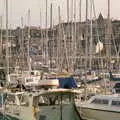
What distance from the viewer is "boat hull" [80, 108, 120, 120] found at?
20.1m

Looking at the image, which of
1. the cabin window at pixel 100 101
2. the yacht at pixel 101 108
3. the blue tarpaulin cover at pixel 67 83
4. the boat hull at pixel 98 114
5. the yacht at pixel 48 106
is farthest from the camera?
the blue tarpaulin cover at pixel 67 83

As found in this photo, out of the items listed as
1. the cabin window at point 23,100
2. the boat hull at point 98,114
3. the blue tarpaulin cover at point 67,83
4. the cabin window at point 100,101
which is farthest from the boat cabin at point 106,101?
the blue tarpaulin cover at point 67,83

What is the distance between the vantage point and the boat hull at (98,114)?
2013cm

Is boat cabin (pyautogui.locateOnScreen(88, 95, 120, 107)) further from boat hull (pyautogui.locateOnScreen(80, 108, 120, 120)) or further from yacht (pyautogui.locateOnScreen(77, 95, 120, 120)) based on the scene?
boat hull (pyautogui.locateOnScreen(80, 108, 120, 120))

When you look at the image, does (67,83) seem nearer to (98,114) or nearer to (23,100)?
(98,114)

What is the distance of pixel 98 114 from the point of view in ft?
68.6

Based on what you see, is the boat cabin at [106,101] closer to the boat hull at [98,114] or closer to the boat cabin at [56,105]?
the boat hull at [98,114]

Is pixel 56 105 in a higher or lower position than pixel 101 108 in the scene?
higher

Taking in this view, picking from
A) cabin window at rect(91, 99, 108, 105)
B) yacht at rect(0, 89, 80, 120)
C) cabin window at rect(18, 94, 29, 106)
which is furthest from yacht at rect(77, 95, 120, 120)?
cabin window at rect(18, 94, 29, 106)

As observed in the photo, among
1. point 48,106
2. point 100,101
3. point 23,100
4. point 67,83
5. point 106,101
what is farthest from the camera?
point 67,83

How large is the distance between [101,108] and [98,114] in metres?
0.31

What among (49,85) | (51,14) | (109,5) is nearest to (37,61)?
(51,14)

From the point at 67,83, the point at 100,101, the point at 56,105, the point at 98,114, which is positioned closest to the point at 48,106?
the point at 56,105

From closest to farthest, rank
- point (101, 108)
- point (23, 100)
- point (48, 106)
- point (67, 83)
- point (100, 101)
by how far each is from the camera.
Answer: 1. point (48, 106)
2. point (23, 100)
3. point (101, 108)
4. point (100, 101)
5. point (67, 83)
